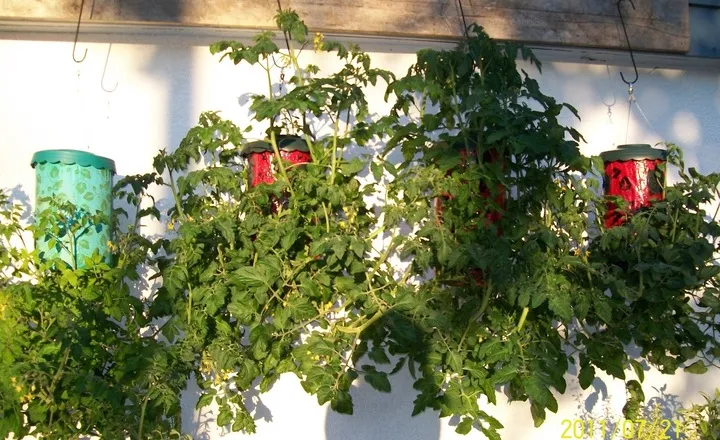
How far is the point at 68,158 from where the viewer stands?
3.60 metres

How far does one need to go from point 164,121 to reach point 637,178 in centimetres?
192

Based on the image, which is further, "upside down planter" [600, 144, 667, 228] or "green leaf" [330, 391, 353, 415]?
"upside down planter" [600, 144, 667, 228]

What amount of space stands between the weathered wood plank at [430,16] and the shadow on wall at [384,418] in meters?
1.44

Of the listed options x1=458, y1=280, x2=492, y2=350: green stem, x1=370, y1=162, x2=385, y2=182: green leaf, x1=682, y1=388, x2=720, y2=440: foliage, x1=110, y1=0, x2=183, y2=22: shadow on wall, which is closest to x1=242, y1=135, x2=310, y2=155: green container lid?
x1=370, y1=162, x2=385, y2=182: green leaf

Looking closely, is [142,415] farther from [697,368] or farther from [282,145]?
[697,368]

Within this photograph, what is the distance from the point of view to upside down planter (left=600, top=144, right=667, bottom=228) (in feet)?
13.2

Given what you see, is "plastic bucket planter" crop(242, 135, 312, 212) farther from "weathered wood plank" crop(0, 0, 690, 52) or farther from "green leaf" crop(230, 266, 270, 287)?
"weathered wood plank" crop(0, 0, 690, 52)

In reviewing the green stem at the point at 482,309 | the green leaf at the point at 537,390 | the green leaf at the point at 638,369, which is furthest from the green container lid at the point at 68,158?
the green leaf at the point at 638,369

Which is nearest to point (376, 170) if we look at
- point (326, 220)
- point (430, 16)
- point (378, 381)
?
point (326, 220)

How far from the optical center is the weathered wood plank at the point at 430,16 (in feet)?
12.8

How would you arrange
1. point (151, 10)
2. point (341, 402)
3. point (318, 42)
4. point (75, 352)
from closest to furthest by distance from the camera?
point (75, 352) → point (341, 402) → point (318, 42) → point (151, 10)

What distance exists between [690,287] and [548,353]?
62cm

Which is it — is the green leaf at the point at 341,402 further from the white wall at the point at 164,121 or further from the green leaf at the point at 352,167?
the green leaf at the point at 352,167

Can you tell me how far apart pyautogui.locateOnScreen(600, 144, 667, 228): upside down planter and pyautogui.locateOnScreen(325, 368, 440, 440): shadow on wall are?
1.07 meters
